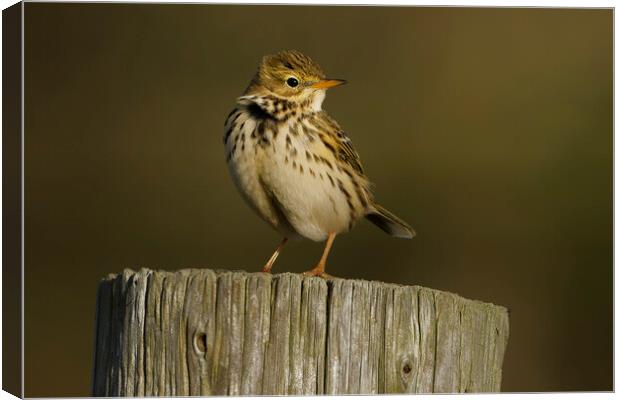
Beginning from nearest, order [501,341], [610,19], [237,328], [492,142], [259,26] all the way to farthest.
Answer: [237,328]
[501,341]
[610,19]
[259,26]
[492,142]

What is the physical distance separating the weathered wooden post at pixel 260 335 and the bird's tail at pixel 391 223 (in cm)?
240

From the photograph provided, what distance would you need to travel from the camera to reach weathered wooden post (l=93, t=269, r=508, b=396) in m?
4.41

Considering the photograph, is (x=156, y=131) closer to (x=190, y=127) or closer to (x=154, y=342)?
(x=190, y=127)

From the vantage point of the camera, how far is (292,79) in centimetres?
655

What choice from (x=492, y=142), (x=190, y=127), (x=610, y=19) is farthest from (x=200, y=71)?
(x=610, y=19)

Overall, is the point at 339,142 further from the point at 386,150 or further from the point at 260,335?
the point at 260,335

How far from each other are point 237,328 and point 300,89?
2.43 metres

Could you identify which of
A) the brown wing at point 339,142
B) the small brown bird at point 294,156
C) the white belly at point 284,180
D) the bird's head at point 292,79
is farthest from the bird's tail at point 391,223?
the bird's head at point 292,79

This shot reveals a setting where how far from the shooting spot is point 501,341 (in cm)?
491

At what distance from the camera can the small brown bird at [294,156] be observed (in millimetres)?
6250

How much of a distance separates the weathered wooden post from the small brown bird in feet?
5.33

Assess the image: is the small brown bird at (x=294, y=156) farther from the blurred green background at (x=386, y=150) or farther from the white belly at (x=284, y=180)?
the blurred green background at (x=386, y=150)

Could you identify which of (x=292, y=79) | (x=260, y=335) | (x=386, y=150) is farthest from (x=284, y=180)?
(x=260, y=335)

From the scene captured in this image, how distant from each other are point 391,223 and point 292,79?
1.15m
